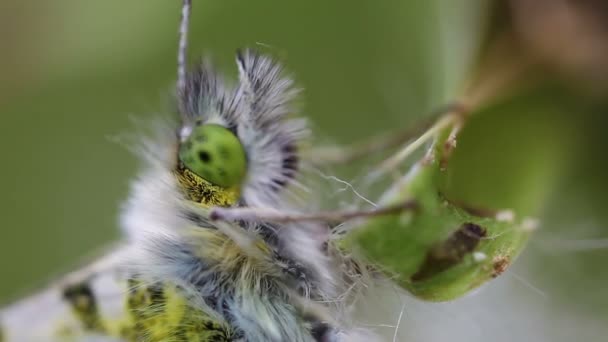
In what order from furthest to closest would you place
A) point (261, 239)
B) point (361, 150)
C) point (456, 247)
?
point (361, 150)
point (261, 239)
point (456, 247)

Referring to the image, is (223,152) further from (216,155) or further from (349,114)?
(349,114)

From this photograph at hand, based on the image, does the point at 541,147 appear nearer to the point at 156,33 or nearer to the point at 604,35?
the point at 604,35

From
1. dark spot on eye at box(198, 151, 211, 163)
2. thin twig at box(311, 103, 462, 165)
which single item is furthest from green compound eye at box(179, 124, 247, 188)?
thin twig at box(311, 103, 462, 165)

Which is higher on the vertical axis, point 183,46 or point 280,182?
A: point 183,46

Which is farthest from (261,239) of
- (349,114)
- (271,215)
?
(349,114)

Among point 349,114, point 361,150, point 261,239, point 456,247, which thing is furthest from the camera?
point 349,114

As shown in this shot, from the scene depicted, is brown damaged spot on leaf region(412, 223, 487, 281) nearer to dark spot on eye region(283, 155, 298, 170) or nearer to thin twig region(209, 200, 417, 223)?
thin twig region(209, 200, 417, 223)
